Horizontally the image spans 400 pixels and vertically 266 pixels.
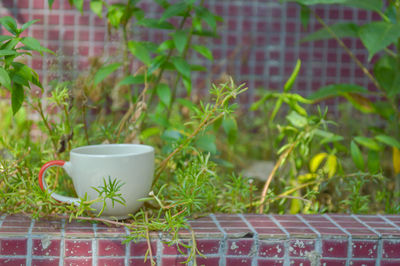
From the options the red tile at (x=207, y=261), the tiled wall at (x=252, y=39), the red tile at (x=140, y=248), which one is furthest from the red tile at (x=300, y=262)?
the tiled wall at (x=252, y=39)

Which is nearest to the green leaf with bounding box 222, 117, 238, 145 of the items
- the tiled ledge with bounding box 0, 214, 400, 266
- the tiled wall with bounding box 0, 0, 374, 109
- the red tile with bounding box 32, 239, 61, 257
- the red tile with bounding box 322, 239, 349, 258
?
the tiled ledge with bounding box 0, 214, 400, 266

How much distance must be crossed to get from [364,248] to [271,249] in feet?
0.63

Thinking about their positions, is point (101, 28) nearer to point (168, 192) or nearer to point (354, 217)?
point (168, 192)

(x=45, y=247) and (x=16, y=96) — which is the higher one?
(x=16, y=96)

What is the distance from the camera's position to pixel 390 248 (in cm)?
95

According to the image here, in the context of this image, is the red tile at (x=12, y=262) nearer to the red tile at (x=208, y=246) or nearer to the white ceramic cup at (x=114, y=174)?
the white ceramic cup at (x=114, y=174)

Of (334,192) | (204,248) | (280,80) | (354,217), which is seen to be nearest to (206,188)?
(204,248)

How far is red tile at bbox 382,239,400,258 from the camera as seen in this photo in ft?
3.13

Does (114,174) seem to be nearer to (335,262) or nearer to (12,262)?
(12,262)

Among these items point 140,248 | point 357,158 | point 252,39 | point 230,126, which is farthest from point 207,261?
point 252,39

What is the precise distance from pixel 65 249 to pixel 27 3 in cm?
183

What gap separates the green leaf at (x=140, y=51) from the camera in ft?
4.12

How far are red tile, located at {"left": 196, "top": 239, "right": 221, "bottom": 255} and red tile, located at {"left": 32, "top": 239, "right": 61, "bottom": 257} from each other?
27 centimetres

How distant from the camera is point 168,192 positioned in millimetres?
1183
